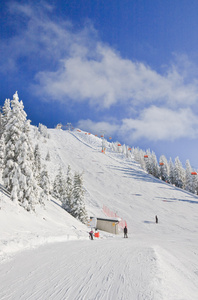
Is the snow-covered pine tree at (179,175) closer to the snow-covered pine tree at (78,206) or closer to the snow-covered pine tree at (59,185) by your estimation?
the snow-covered pine tree at (59,185)

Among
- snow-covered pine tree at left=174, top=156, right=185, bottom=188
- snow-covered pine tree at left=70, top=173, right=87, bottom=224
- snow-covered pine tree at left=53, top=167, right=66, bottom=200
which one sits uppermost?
snow-covered pine tree at left=174, top=156, right=185, bottom=188

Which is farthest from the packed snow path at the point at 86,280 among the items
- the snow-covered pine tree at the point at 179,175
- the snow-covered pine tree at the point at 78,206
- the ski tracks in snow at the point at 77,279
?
the snow-covered pine tree at the point at 179,175

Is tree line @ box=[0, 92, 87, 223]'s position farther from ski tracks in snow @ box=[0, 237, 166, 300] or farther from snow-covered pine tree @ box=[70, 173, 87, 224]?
ski tracks in snow @ box=[0, 237, 166, 300]

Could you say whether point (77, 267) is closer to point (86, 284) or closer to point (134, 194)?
point (86, 284)

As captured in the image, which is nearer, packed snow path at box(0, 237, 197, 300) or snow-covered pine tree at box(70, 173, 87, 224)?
packed snow path at box(0, 237, 197, 300)

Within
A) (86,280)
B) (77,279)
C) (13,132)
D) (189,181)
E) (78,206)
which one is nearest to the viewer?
(86,280)

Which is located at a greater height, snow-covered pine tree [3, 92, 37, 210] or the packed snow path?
snow-covered pine tree [3, 92, 37, 210]

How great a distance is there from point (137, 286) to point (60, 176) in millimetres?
37042

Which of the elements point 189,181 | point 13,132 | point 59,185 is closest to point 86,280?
point 13,132

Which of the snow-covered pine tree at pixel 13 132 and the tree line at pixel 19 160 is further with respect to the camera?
the snow-covered pine tree at pixel 13 132

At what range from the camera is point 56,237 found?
12.5m

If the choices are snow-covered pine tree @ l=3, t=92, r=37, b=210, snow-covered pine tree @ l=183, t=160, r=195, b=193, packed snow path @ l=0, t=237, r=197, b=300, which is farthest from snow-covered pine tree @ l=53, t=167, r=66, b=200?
snow-covered pine tree @ l=183, t=160, r=195, b=193

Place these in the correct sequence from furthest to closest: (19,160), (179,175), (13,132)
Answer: (179,175) → (13,132) → (19,160)

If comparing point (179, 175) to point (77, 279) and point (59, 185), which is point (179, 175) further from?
point (77, 279)
